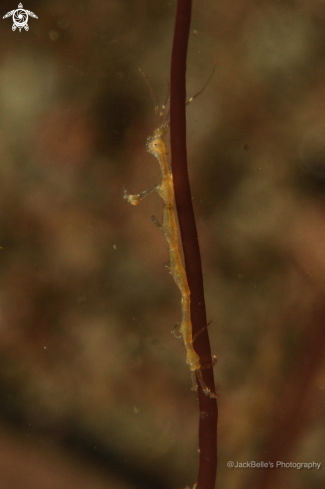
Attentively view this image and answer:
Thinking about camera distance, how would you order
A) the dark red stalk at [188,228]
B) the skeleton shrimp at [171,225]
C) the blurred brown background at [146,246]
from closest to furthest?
the dark red stalk at [188,228]
the skeleton shrimp at [171,225]
the blurred brown background at [146,246]

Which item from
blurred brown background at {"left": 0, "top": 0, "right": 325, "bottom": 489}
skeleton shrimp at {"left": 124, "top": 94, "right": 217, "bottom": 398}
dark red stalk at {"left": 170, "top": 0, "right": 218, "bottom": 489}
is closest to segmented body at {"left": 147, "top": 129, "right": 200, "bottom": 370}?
skeleton shrimp at {"left": 124, "top": 94, "right": 217, "bottom": 398}

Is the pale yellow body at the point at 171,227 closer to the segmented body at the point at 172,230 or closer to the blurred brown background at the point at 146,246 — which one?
the segmented body at the point at 172,230

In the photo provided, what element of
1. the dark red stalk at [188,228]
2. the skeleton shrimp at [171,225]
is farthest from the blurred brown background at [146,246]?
the dark red stalk at [188,228]

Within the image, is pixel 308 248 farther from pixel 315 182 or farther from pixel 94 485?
pixel 94 485

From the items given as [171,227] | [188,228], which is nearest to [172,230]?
[171,227]

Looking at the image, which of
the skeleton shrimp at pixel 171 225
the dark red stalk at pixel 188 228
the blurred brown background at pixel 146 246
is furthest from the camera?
the blurred brown background at pixel 146 246

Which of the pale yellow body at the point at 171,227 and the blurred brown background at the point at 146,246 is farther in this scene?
the blurred brown background at the point at 146,246

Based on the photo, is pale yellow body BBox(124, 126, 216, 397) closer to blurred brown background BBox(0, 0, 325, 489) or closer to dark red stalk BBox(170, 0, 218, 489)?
dark red stalk BBox(170, 0, 218, 489)
